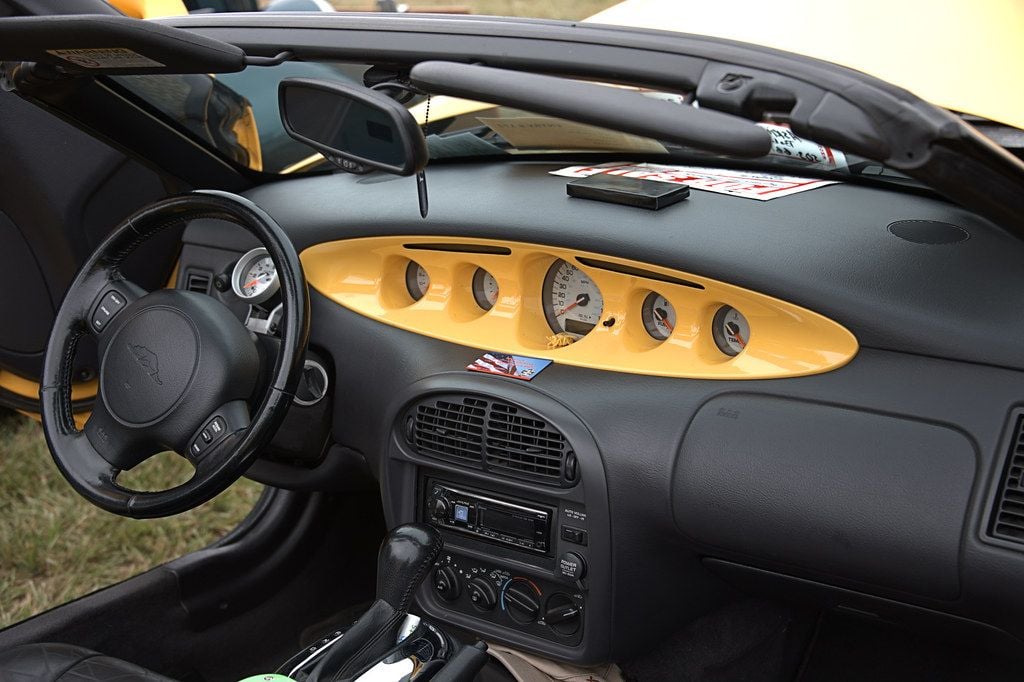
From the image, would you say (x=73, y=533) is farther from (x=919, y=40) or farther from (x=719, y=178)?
(x=919, y=40)

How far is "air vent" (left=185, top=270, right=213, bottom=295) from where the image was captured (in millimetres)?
2330

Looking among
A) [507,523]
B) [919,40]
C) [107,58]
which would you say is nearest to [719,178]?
[919,40]

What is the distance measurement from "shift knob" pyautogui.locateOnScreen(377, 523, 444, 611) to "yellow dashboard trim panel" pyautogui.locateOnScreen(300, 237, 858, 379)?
393 millimetres

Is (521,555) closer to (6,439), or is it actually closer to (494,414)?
(494,414)

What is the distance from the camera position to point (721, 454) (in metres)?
1.72

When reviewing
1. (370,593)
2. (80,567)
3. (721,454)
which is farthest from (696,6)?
(80,567)

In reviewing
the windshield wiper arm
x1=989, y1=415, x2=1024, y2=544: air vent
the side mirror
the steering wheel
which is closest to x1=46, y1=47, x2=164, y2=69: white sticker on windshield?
the side mirror

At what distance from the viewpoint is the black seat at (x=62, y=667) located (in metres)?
1.65

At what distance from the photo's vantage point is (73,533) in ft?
10.0

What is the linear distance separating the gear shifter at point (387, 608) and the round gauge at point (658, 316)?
1.71ft

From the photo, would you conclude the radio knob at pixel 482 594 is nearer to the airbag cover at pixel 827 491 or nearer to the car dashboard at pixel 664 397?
the car dashboard at pixel 664 397

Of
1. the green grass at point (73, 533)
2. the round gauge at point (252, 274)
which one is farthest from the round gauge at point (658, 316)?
the green grass at point (73, 533)

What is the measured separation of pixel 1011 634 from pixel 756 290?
2.06ft

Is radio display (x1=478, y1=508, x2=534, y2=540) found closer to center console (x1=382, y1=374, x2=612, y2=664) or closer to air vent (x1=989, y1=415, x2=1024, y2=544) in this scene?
center console (x1=382, y1=374, x2=612, y2=664)
